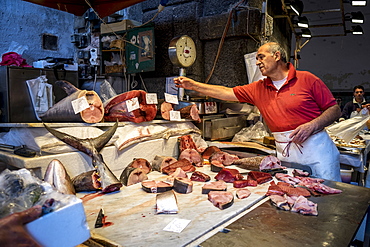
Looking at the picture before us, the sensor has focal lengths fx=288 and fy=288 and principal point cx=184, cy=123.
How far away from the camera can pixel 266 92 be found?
3477 millimetres

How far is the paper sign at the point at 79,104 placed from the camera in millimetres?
2887

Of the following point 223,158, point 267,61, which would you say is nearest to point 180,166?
point 223,158

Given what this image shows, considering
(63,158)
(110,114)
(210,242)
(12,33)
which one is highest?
(12,33)

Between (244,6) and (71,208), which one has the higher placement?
(244,6)

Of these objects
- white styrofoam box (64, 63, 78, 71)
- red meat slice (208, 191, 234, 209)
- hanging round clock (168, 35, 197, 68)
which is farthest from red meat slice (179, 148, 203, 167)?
white styrofoam box (64, 63, 78, 71)

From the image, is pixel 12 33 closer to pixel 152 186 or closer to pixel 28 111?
pixel 28 111

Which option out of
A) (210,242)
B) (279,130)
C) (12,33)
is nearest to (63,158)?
(210,242)

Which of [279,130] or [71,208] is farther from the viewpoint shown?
[279,130]

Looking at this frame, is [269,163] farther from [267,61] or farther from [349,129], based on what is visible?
[349,129]

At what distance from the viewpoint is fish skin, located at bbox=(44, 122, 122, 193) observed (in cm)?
235

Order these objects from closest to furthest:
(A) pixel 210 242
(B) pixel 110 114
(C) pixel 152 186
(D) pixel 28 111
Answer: (A) pixel 210 242, (C) pixel 152 186, (B) pixel 110 114, (D) pixel 28 111

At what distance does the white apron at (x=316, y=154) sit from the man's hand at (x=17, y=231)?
2886 mm

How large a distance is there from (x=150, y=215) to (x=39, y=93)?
519 centimetres

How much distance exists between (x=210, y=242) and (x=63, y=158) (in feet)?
5.04
